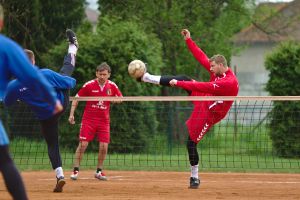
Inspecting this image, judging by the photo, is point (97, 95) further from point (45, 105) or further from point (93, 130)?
point (45, 105)

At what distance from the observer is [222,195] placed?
11.8 meters

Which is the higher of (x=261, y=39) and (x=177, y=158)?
(x=261, y=39)

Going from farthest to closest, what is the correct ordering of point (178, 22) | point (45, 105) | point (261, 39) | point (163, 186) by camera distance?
point (261, 39) → point (178, 22) → point (163, 186) → point (45, 105)

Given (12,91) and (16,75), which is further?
(12,91)

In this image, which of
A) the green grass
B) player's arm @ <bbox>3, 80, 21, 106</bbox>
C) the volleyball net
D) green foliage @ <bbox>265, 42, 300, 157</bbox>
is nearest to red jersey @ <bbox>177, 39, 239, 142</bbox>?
player's arm @ <bbox>3, 80, 21, 106</bbox>

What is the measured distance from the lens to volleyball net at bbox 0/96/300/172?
17.9m

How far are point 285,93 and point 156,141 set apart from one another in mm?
3495

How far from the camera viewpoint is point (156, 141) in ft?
66.6

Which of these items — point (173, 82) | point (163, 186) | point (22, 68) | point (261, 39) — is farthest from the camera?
point (261, 39)

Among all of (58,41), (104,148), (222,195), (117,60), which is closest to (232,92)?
(222,195)

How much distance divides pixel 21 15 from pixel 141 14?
424 centimetres

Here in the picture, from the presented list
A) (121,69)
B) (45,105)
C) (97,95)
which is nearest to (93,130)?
(97,95)

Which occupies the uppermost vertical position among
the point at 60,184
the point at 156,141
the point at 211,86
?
the point at 211,86

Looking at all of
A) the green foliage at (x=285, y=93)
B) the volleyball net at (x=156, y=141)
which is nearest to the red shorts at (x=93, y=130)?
the volleyball net at (x=156, y=141)
